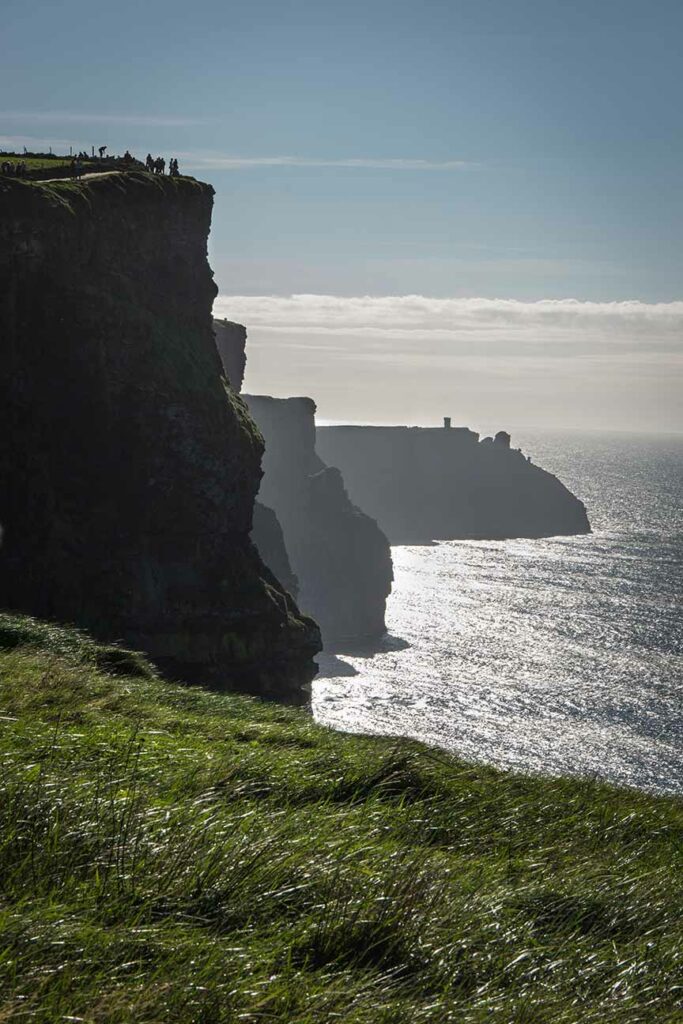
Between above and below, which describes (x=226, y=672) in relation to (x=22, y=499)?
below

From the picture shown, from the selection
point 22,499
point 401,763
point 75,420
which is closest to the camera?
point 401,763

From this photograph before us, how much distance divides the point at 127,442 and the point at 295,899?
129 ft

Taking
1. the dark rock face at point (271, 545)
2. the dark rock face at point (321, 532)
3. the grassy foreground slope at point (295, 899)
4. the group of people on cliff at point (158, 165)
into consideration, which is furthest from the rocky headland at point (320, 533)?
the grassy foreground slope at point (295, 899)

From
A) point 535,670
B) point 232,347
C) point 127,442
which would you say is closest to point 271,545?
point 232,347

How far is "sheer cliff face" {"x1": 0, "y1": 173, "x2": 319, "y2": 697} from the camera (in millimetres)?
39656

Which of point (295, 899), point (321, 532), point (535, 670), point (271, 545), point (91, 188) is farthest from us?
point (321, 532)

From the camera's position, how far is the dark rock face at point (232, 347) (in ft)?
300

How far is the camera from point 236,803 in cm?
722

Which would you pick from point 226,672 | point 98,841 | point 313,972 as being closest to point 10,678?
point 98,841

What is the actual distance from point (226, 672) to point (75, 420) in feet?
47.3

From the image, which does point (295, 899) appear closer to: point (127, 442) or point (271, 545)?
point (127, 442)

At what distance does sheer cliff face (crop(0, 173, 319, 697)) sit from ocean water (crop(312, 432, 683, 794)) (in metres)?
14.1

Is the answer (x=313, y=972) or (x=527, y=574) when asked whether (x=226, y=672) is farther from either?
(x=527, y=574)

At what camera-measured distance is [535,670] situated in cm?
9125
